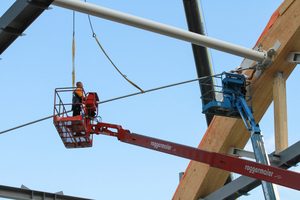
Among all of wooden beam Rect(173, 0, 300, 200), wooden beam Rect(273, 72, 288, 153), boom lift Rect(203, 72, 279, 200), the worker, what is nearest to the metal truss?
wooden beam Rect(273, 72, 288, 153)

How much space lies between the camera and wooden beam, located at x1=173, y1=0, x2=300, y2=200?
39.5 ft

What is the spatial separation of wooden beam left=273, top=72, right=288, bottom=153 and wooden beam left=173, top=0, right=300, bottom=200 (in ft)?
1.09

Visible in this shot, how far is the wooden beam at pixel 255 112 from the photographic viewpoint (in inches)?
474

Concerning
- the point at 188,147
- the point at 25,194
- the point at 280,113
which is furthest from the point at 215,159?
the point at 25,194

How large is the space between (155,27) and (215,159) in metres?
4.04

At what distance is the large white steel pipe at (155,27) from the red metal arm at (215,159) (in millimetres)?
2971

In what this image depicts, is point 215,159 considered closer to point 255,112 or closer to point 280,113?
point 280,113

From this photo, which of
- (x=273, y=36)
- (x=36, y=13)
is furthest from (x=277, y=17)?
(x=36, y=13)

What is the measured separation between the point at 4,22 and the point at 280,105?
8.21 metres

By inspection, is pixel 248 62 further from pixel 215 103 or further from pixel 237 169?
pixel 237 169

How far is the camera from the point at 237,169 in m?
10.2

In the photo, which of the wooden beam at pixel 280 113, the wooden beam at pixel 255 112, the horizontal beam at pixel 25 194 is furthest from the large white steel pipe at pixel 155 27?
the horizontal beam at pixel 25 194

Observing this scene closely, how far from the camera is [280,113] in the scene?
1233 centimetres

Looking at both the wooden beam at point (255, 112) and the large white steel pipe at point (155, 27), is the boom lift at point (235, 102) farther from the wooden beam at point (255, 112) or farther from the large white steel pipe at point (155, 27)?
the large white steel pipe at point (155, 27)
